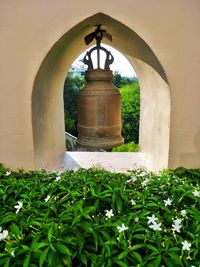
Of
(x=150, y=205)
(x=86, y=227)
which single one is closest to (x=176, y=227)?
(x=150, y=205)

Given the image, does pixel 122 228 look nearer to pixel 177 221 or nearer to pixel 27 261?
pixel 177 221

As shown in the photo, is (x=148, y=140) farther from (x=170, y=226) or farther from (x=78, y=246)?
(x=78, y=246)

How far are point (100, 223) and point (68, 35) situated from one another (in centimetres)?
171

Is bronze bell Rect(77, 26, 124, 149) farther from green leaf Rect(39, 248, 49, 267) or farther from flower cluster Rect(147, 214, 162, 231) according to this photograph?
green leaf Rect(39, 248, 49, 267)

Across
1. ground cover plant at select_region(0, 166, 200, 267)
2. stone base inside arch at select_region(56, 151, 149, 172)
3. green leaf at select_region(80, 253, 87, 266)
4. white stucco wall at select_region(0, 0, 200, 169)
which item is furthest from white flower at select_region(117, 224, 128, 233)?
stone base inside arch at select_region(56, 151, 149, 172)

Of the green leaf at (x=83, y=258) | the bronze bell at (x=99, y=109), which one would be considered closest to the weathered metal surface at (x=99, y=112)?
the bronze bell at (x=99, y=109)

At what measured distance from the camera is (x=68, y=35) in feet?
7.82

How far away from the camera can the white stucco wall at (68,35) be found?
2227mm

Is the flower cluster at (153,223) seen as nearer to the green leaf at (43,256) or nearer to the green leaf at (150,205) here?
the green leaf at (150,205)

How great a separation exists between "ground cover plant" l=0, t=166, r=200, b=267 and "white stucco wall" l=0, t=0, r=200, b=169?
474 millimetres

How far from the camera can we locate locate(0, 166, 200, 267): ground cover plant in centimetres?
134

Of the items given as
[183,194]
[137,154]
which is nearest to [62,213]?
[183,194]

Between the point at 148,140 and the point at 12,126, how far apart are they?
1.79m

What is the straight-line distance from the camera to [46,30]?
2.25 meters
